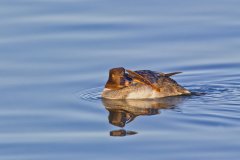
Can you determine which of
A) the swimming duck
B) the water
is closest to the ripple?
the water

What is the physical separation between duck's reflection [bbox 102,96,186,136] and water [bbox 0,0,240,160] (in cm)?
2

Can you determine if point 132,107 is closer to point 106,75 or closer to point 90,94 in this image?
point 90,94

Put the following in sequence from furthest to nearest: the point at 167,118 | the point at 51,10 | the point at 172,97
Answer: the point at 51,10 → the point at 172,97 → the point at 167,118

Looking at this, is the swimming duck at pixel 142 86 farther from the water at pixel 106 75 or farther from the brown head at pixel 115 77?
the water at pixel 106 75

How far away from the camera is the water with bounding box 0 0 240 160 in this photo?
1300 cm

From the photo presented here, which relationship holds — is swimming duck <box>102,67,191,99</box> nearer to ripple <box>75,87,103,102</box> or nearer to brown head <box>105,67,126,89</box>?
brown head <box>105,67,126,89</box>

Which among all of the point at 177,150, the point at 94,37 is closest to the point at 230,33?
the point at 94,37

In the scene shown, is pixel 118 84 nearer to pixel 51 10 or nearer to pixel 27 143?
pixel 27 143

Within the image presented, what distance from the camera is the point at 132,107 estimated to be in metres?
15.6

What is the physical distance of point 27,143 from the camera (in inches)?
519

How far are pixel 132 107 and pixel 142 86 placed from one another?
29.3 inches

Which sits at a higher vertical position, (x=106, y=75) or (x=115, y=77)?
(x=106, y=75)

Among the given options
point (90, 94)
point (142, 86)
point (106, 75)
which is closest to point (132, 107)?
point (142, 86)

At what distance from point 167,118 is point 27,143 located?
7.84 feet
